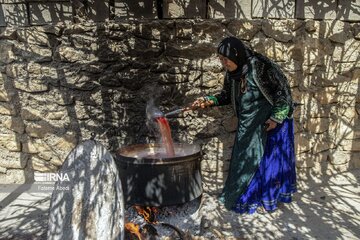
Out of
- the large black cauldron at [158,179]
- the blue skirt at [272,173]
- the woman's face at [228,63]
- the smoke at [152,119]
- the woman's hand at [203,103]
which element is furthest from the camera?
the smoke at [152,119]

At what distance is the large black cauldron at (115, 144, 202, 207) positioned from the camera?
320 centimetres

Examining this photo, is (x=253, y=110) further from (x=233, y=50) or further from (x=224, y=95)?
(x=233, y=50)

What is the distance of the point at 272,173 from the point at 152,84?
5.38 feet

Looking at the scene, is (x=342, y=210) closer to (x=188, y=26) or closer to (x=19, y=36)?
(x=188, y=26)

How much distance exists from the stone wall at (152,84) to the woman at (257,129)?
57 centimetres

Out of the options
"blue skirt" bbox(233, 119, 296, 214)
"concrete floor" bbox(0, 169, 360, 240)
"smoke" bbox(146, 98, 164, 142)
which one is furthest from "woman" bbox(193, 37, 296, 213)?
"smoke" bbox(146, 98, 164, 142)

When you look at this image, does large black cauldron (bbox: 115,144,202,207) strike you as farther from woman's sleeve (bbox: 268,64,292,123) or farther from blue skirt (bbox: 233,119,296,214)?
woman's sleeve (bbox: 268,64,292,123)

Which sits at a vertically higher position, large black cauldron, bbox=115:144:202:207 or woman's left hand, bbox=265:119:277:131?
woman's left hand, bbox=265:119:277:131

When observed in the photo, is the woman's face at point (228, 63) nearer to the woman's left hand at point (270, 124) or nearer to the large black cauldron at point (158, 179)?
the woman's left hand at point (270, 124)

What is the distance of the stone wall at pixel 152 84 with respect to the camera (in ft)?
13.1

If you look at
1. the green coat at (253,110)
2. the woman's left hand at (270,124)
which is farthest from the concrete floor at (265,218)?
the woman's left hand at (270,124)

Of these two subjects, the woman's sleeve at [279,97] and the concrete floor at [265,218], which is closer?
the concrete floor at [265,218]

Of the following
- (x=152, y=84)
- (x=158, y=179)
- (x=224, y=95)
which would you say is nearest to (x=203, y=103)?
(x=224, y=95)

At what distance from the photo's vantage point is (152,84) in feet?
13.4
